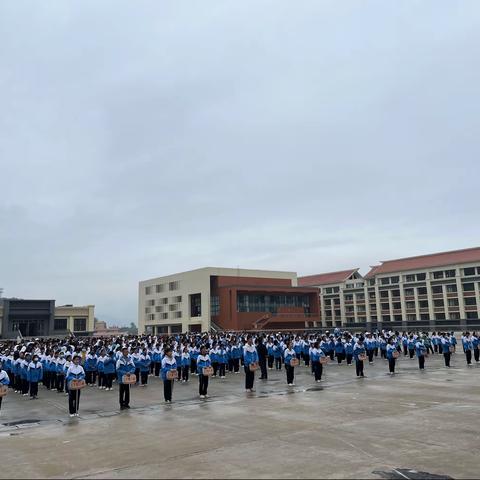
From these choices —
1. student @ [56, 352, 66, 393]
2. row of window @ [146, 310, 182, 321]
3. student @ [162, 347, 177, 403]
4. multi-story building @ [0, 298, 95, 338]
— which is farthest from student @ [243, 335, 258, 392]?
row of window @ [146, 310, 182, 321]

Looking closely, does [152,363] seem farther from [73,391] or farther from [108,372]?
[73,391]

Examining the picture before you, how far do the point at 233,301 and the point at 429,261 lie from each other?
27.4 meters

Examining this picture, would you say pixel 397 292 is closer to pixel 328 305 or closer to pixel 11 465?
pixel 328 305

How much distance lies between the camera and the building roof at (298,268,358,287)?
3123 inches

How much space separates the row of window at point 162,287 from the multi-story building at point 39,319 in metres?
13.1

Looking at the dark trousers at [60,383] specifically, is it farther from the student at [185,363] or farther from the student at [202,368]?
the student at [202,368]

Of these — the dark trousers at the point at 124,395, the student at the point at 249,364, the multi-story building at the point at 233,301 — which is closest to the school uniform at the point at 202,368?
the student at the point at 249,364

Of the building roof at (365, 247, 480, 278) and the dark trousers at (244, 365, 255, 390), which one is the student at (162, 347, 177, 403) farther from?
the building roof at (365, 247, 480, 278)

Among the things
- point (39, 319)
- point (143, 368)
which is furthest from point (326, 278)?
point (143, 368)

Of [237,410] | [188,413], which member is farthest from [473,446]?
[188,413]

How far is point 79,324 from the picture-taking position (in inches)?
2788

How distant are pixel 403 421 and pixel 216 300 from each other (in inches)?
2290

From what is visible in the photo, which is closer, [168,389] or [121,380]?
[121,380]

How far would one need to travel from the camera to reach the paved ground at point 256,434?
7.59m
